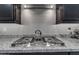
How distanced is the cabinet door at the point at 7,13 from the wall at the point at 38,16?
211mm

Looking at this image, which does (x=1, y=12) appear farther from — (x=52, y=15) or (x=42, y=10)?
(x=52, y=15)

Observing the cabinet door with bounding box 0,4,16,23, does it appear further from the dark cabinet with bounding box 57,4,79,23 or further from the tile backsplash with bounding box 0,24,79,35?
the dark cabinet with bounding box 57,4,79,23

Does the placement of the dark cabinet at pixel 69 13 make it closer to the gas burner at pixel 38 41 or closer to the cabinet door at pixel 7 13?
the gas burner at pixel 38 41

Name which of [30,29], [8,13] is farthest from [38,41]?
[8,13]

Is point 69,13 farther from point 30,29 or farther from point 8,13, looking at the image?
point 8,13

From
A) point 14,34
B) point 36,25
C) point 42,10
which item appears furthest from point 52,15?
point 14,34

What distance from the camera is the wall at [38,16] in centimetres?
207

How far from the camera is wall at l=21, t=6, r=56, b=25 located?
2.07 m

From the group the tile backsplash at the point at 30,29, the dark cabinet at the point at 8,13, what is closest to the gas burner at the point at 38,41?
the tile backsplash at the point at 30,29

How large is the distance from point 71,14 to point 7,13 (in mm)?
1055

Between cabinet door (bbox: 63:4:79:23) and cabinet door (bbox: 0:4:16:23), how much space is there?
2.81ft

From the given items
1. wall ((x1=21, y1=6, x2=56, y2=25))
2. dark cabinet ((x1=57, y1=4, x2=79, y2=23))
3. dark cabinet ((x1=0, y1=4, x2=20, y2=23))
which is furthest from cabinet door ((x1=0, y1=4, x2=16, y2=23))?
dark cabinet ((x1=57, y1=4, x2=79, y2=23))

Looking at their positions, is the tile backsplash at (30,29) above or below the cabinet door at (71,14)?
below

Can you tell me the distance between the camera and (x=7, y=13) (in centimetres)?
193
